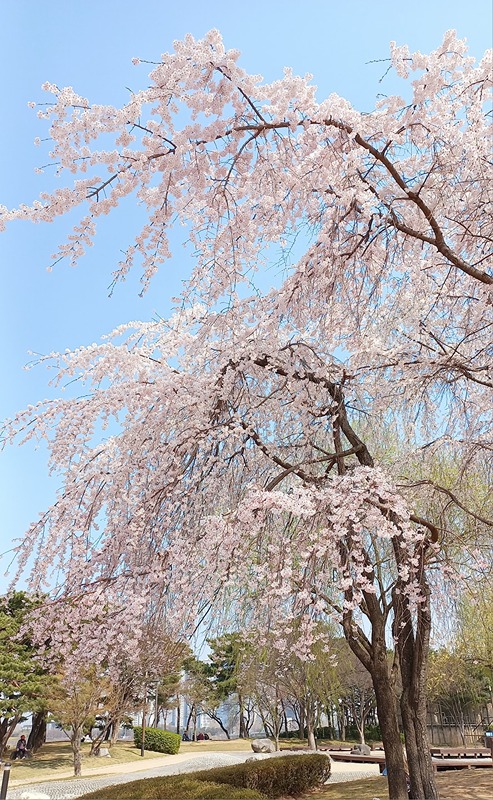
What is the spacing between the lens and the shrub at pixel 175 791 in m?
6.96

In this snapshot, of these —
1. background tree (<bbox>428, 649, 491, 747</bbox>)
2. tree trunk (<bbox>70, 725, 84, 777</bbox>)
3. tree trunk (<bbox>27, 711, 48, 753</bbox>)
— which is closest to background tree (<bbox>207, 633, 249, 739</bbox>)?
tree trunk (<bbox>27, 711, 48, 753</bbox>)

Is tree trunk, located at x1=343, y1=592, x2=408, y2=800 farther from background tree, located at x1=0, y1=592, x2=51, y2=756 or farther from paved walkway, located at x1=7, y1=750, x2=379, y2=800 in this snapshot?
background tree, located at x1=0, y1=592, x2=51, y2=756

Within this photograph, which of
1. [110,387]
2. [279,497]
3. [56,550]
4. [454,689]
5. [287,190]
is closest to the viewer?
[287,190]

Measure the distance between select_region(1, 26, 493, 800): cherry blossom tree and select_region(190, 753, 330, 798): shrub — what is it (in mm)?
2747

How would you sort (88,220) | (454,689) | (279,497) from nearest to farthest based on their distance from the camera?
(88,220), (279,497), (454,689)

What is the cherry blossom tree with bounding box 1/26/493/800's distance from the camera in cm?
355

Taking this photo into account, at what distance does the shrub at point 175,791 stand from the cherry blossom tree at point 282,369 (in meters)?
1.75

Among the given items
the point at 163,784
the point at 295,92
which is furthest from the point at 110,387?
the point at 163,784

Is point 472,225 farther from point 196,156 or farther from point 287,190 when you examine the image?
point 196,156

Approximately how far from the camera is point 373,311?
583 cm

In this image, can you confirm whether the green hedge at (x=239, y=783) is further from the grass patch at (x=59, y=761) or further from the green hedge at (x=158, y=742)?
the green hedge at (x=158, y=742)

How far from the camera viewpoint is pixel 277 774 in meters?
9.10

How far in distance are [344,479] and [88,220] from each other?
2.73 meters

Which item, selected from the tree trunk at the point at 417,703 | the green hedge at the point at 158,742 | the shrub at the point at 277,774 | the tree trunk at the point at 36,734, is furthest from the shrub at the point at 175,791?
the green hedge at the point at 158,742
